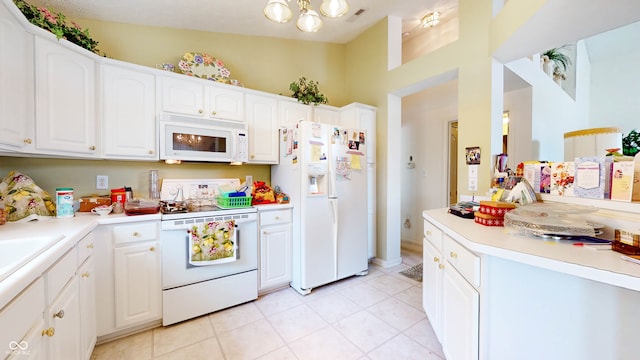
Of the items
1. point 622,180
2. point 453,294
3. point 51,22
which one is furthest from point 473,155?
point 51,22

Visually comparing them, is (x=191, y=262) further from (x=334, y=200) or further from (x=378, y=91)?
(x=378, y=91)

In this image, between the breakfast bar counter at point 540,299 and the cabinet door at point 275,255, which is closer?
the breakfast bar counter at point 540,299

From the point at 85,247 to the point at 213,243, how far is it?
0.76 m

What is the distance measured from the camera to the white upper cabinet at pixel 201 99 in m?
2.12

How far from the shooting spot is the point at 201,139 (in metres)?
2.24

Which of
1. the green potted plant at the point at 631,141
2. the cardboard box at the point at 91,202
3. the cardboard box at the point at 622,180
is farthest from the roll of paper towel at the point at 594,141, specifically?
the cardboard box at the point at 91,202

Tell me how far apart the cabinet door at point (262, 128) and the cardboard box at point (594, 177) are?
2.41 m

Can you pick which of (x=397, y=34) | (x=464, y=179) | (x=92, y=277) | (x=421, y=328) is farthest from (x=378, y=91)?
(x=92, y=277)

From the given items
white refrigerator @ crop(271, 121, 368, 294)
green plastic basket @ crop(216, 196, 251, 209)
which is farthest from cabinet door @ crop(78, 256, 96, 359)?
white refrigerator @ crop(271, 121, 368, 294)

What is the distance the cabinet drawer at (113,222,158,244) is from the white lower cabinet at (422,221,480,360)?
2052 millimetres

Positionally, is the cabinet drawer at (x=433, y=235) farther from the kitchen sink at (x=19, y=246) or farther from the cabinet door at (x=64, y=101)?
the cabinet door at (x=64, y=101)

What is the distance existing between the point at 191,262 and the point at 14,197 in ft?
3.84

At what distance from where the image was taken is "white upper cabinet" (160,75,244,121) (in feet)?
6.95

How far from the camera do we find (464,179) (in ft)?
7.34
